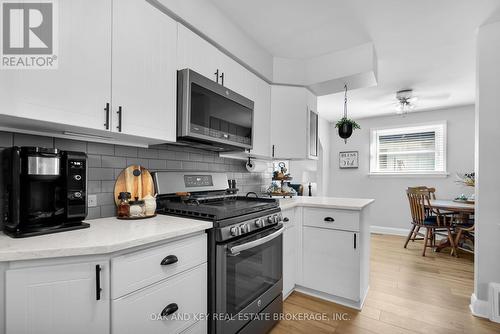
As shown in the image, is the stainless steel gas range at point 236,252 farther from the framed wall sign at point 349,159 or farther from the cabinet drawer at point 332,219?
the framed wall sign at point 349,159

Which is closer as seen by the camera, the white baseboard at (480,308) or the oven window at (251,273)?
the oven window at (251,273)

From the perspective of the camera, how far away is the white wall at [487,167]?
6.61 ft

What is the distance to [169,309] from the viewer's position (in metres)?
1.16

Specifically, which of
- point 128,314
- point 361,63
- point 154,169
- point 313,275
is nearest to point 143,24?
point 154,169

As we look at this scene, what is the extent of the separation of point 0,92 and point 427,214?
5.12m

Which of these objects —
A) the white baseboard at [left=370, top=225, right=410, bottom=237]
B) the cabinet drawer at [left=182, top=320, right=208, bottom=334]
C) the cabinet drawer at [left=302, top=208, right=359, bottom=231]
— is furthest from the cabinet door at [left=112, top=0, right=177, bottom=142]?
the white baseboard at [left=370, top=225, right=410, bottom=237]

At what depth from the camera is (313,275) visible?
2.30 metres

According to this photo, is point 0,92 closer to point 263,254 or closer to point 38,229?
point 38,229

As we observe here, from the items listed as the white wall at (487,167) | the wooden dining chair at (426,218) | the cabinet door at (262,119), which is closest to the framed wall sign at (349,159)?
the wooden dining chair at (426,218)

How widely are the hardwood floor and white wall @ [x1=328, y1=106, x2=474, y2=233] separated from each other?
5.43 feet

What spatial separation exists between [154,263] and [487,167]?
2.65 metres

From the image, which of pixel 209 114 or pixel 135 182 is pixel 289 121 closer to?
pixel 209 114

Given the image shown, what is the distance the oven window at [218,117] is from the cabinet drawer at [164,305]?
0.93m

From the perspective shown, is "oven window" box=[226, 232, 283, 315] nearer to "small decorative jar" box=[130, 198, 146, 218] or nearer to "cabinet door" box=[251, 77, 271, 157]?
"small decorative jar" box=[130, 198, 146, 218]
